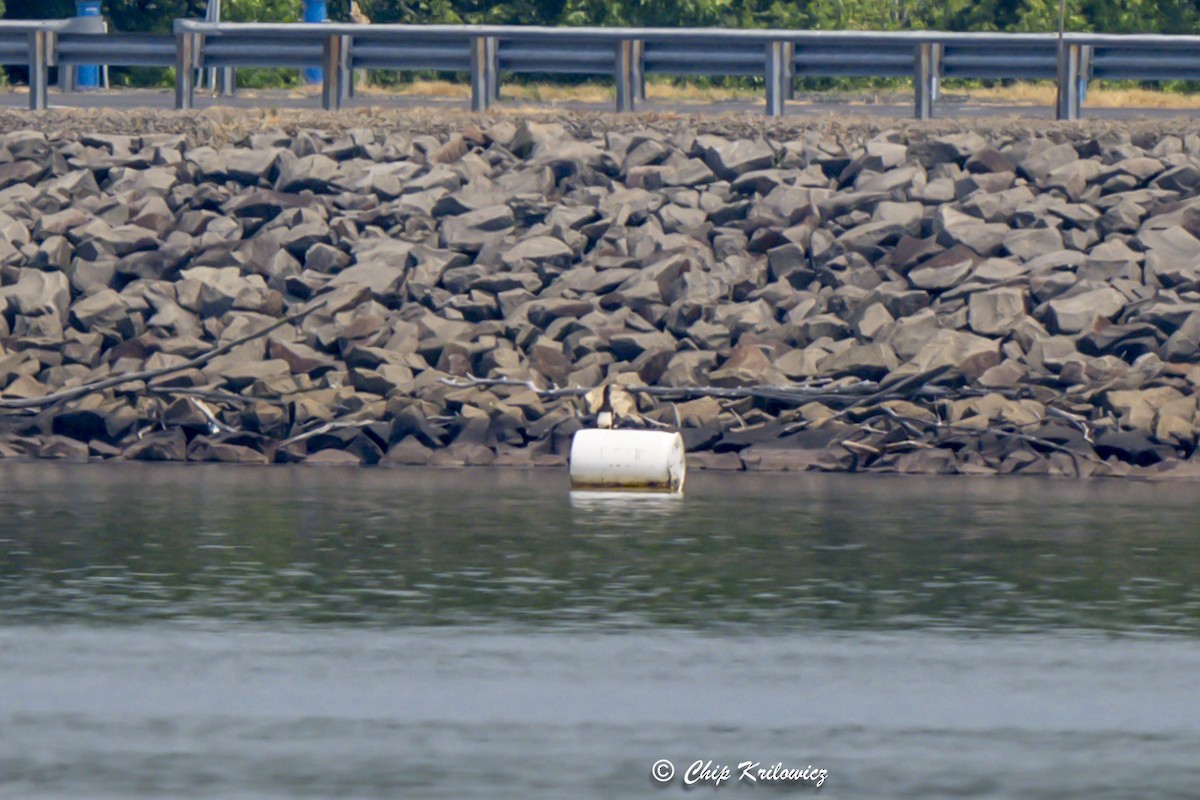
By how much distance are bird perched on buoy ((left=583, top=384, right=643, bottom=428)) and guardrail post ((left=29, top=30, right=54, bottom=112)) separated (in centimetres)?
825

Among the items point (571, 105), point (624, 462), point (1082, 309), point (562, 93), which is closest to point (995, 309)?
point (1082, 309)

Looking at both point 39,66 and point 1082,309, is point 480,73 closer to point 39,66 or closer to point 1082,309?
point 39,66

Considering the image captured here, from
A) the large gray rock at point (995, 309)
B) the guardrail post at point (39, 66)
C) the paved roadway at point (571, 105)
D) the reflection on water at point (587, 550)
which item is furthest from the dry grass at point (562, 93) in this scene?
the reflection on water at point (587, 550)

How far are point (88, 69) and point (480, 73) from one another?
10215 millimetres

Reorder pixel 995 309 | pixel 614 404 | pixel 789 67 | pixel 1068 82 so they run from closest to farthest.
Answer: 1. pixel 614 404
2. pixel 995 309
3. pixel 1068 82
4. pixel 789 67

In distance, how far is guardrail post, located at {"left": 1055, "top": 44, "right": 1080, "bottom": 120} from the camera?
1072 inches

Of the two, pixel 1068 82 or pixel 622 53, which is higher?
pixel 622 53

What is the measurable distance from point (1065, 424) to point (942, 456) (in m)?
1.11

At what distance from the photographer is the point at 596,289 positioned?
25.1 m

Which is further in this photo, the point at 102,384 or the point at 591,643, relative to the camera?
the point at 102,384

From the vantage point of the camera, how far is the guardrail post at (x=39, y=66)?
92.6 ft

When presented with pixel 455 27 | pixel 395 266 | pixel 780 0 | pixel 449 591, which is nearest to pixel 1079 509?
pixel 449 591

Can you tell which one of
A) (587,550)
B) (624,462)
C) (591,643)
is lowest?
(591,643)

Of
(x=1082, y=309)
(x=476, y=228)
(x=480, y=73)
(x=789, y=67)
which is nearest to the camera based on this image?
(x=1082, y=309)
